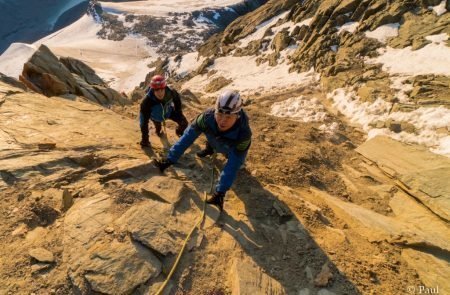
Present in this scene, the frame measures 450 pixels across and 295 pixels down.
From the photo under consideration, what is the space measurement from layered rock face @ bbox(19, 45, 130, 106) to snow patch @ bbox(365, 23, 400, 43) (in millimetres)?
14346

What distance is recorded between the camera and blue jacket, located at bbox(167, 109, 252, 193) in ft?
20.3

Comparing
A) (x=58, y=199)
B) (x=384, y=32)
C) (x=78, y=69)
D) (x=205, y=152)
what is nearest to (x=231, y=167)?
(x=205, y=152)

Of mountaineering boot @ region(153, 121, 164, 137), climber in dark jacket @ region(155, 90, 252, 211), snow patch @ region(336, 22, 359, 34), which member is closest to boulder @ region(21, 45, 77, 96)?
mountaineering boot @ region(153, 121, 164, 137)

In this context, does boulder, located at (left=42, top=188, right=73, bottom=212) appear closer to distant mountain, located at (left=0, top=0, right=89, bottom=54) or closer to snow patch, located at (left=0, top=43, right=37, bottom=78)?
snow patch, located at (left=0, top=43, right=37, bottom=78)

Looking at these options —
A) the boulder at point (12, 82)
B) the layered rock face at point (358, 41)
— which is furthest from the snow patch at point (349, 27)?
the boulder at point (12, 82)

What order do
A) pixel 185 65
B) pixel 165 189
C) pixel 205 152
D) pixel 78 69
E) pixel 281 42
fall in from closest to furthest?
pixel 165 189 < pixel 205 152 < pixel 78 69 < pixel 281 42 < pixel 185 65

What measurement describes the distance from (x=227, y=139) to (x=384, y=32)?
17237 millimetres

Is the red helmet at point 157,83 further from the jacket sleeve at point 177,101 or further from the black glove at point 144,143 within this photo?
the black glove at point 144,143

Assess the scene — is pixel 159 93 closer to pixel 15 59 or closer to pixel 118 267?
pixel 118 267

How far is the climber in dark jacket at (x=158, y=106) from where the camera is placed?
811cm

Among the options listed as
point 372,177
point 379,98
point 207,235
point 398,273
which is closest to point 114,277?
point 207,235

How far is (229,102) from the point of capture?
18.8 feet

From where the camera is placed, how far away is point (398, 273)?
552cm

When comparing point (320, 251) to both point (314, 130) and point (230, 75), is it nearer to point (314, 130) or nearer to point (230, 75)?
point (314, 130)
